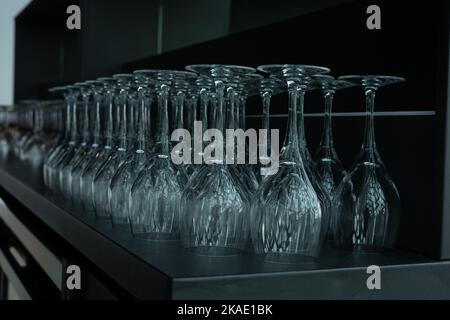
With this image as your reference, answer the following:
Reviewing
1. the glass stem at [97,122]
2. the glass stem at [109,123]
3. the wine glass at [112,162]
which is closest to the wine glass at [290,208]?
the wine glass at [112,162]

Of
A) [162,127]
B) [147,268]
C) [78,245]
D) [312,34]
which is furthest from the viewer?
[312,34]

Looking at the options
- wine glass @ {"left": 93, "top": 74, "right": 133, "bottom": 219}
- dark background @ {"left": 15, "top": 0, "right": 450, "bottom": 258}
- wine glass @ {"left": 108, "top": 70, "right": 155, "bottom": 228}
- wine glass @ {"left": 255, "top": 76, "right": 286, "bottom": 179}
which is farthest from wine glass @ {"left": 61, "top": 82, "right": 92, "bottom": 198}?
wine glass @ {"left": 255, "top": 76, "right": 286, "bottom": 179}

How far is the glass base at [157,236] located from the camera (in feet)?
3.52

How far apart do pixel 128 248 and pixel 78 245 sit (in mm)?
274

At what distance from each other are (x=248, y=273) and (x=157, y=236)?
27 centimetres

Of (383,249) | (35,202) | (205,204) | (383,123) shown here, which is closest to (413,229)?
(383,249)

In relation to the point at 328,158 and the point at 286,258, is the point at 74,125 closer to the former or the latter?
the point at 328,158

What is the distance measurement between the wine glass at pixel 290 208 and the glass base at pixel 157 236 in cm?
17

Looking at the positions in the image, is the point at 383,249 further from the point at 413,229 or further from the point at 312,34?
the point at 312,34

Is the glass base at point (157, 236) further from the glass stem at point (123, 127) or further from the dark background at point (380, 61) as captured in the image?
the dark background at point (380, 61)

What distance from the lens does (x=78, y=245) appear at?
4.02 feet

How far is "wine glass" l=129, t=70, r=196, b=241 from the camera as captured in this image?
1.10 metres

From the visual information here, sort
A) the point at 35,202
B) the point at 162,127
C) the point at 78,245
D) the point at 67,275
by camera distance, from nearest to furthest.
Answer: the point at 162,127 < the point at 78,245 < the point at 67,275 < the point at 35,202

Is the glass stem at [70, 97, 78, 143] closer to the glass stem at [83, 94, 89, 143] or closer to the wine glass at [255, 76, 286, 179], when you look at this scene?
the glass stem at [83, 94, 89, 143]
